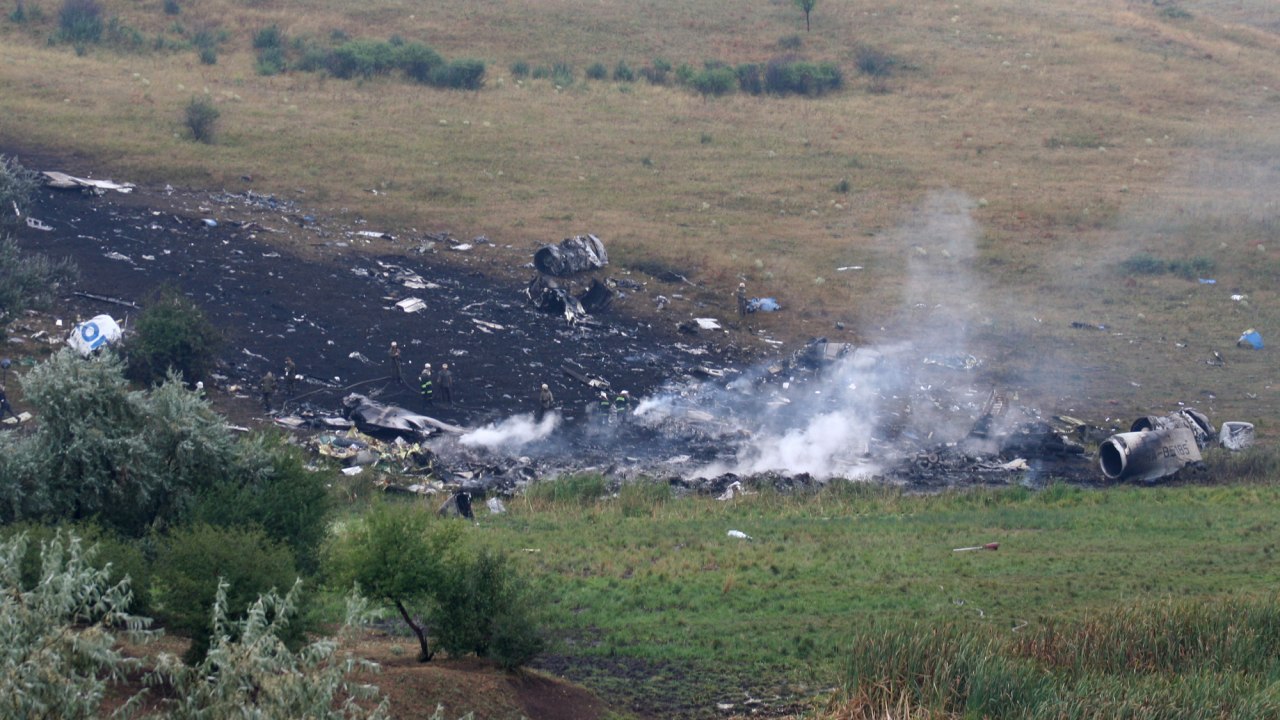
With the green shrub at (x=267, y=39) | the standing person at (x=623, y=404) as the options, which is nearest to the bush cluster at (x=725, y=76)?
the green shrub at (x=267, y=39)

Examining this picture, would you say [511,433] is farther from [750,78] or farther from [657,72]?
[750,78]

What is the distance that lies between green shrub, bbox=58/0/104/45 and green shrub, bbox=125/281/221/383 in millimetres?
26769

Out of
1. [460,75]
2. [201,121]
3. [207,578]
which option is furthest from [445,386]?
[460,75]

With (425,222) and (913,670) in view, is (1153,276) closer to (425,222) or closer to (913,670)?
(425,222)

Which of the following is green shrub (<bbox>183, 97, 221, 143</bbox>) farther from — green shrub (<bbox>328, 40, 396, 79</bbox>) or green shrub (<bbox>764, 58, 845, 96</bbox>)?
green shrub (<bbox>764, 58, 845, 96</bbox>)

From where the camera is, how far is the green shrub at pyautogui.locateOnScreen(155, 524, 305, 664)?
395 inches

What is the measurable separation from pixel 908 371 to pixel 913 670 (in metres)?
16.0

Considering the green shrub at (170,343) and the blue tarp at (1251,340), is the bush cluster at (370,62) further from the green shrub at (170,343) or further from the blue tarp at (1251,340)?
the blue tarp at (1251,340)

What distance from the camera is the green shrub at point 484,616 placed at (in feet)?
38.7

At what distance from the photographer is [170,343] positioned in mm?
23234

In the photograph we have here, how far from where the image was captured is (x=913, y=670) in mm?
11695

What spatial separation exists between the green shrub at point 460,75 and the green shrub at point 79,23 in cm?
1312

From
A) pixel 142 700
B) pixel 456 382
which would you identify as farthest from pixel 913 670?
pixel 456 382

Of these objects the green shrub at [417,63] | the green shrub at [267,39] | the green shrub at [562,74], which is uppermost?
the green shrub at [267,39]
